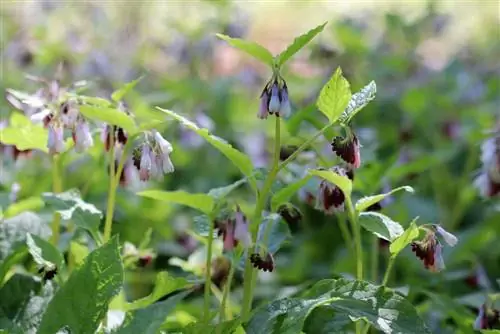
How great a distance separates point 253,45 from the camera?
170cm

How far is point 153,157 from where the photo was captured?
1793mm

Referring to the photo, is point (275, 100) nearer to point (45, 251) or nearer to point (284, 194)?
point (284, 194)

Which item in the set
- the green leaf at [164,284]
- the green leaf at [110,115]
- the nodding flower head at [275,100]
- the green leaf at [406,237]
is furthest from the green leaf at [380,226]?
the green leaf at [110,115]

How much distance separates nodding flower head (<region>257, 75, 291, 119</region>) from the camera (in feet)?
5.60

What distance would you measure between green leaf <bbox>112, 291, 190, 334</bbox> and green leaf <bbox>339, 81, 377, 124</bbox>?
1.54 ft

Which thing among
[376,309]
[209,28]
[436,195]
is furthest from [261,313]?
[209,28]

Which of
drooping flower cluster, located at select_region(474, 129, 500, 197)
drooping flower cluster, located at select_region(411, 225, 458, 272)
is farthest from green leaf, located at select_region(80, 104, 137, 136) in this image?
drooping flower cluster, located at select_region(474, 129, 500, 197)

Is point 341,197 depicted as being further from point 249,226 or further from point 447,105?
point 447,105

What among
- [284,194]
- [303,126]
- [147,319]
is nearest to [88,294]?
[147,319]

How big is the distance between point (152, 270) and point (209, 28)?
5.69 ft

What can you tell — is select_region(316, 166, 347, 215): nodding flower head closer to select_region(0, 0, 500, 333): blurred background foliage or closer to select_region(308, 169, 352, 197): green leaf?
select_region(308, 169, 352, 197): green leaf

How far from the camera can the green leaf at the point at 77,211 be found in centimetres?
189

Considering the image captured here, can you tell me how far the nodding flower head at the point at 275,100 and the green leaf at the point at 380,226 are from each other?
238 millimetres

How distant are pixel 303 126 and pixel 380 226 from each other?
1.23 meters
